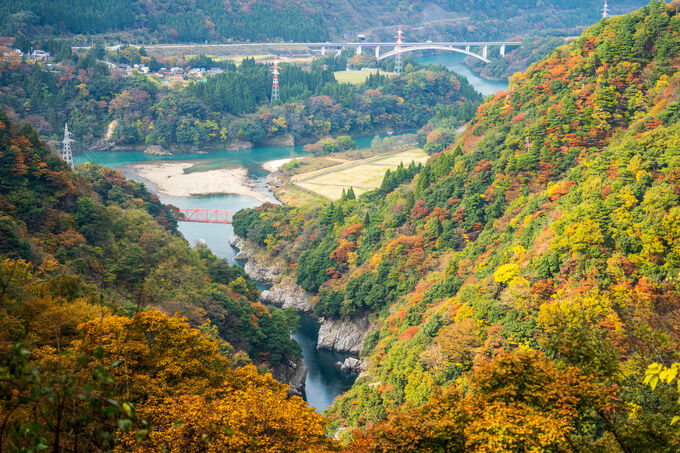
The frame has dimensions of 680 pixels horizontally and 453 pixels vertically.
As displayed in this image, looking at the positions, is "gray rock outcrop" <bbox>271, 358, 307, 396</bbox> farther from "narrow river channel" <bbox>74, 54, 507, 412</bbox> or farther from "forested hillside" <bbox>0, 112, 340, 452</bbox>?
"narrow river channel" <bbox>74, 54, 507, 412</bbox>

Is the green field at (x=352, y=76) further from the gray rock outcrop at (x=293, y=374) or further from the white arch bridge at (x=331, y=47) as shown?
the gray rock outcrop at (x=293, y=374)

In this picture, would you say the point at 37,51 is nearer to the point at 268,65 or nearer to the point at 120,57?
the point at 120,57

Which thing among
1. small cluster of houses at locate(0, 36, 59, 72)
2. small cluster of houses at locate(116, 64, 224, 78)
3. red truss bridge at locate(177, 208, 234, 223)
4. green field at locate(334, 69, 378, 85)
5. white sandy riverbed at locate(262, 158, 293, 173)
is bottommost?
red truss bridge at locate(177, 208, 234, 223)

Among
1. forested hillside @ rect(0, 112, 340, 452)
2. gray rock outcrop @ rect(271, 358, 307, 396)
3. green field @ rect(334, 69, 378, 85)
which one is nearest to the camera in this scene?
forested hillside @ rect(0, 112, 340, 452)

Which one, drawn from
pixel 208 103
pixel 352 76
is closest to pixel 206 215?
pixel 208 103

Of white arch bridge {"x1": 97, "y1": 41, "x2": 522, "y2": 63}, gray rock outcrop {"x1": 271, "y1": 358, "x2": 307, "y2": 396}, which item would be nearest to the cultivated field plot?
gray rock outcrop {"x1": 271, "y1": 358, "x2": 307, "y2": 396}

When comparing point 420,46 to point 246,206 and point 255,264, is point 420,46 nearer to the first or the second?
point 246,206

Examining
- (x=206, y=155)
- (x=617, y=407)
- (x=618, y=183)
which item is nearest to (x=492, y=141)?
(x=618, y=183)

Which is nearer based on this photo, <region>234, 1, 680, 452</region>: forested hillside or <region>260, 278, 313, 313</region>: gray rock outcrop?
<region>234, 1, 680, 452</region>: forested hillside
